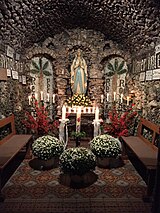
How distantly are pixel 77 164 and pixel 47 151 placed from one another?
40.4 inches

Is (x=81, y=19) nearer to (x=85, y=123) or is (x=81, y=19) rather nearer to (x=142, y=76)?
(x=142, y=76)

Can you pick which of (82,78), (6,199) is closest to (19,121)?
(82,78)

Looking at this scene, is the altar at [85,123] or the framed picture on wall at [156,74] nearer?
the framed picture on wall at [156,74]

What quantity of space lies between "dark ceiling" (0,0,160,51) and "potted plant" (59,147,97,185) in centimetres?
337

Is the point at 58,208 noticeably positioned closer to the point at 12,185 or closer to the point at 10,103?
the point at 12,185

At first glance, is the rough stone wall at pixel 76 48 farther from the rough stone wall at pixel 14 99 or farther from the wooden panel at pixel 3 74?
the wooden panel at pixel 3 74

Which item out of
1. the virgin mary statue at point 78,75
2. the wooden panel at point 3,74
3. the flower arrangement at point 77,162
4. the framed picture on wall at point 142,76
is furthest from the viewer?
the virgin mary statue at point 78,75

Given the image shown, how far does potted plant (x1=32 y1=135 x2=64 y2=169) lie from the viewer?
4910 millimetres

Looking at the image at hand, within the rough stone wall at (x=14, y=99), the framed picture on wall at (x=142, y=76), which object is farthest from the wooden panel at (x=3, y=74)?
the framed picture on wall at (x=142, y=76)

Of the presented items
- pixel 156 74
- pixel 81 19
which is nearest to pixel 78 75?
pixel 81 19

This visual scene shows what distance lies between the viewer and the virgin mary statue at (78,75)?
752 cm

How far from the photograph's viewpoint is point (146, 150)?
15.7 feet

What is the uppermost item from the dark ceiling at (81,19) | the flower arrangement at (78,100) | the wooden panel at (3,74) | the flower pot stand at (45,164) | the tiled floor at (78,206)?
the dark ceiling at (81,19)

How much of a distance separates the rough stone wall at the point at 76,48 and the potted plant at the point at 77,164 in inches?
139
